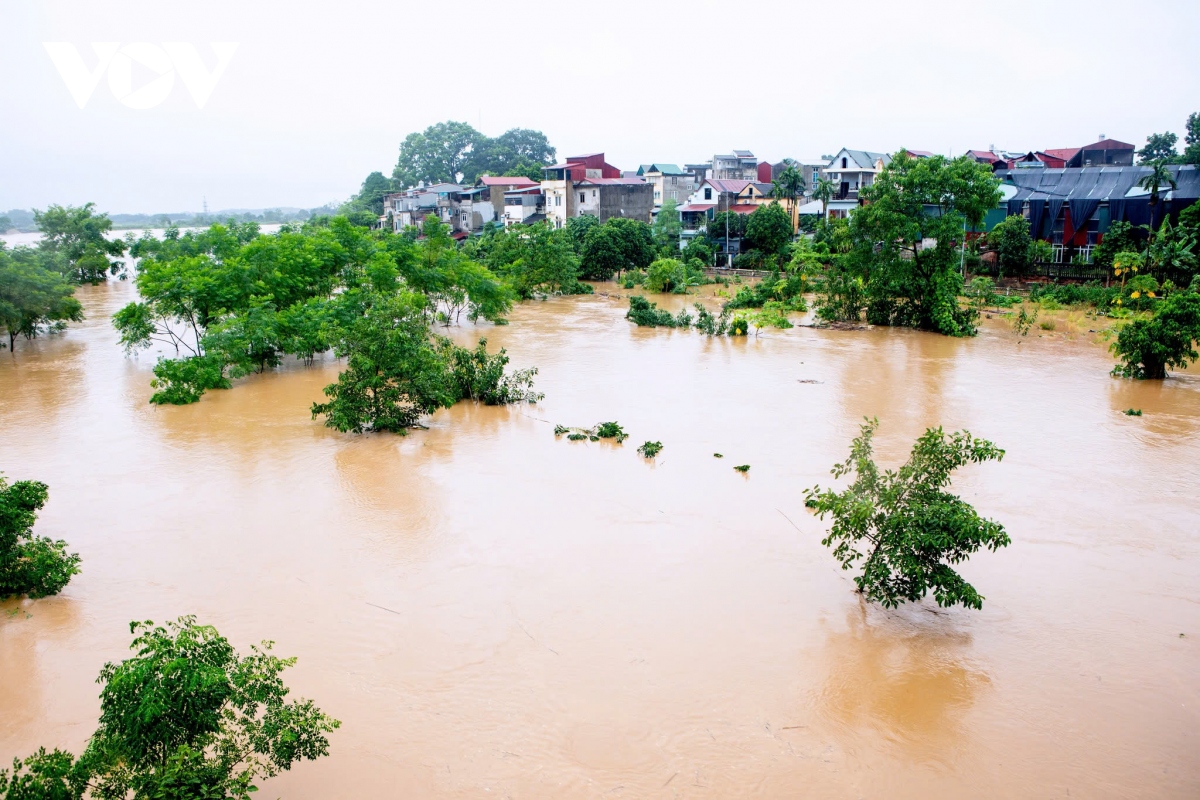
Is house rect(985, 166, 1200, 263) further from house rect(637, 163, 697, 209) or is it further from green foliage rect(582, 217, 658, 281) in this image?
house rect(637, 163, 697, 209)

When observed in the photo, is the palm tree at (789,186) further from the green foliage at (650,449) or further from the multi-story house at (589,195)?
the green foliage at (650,449)

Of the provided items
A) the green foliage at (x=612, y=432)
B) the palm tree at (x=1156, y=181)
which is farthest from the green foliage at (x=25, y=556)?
the palm tree at (x=1156, y=181)

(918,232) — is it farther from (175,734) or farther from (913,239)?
(175,734)

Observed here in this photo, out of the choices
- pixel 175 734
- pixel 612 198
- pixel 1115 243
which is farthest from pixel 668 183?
pixel 175 734

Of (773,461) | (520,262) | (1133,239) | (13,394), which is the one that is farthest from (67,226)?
(1133,239)

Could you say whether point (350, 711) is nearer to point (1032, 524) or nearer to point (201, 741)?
point (201, 741)
